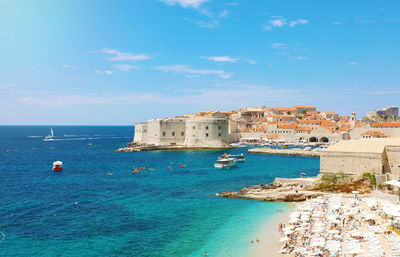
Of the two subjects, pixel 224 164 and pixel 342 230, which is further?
pixel 224 164

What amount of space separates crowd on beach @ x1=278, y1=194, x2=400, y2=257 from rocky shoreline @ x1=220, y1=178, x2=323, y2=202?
350cm

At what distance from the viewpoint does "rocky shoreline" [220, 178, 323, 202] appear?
2564cm

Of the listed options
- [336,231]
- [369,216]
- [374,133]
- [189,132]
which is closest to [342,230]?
[336,231]

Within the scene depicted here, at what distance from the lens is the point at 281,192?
88.1 feet

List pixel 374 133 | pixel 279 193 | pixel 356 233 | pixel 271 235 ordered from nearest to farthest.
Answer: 1. pixel 356 233
2. pixel 271 235
3. pixel 279 193
4. pixel 374 133

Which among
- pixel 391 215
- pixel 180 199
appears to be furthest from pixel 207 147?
pixel 391 215

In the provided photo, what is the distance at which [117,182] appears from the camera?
3538cm

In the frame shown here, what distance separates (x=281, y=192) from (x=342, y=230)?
31.7ft

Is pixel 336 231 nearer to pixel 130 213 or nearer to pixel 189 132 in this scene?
pixel 130 213

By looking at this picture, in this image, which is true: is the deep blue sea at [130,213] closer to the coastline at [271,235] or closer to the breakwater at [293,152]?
the coastline at [271,235]

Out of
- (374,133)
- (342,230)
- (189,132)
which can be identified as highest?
(189,132)

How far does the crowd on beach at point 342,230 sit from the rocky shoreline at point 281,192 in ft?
11.5

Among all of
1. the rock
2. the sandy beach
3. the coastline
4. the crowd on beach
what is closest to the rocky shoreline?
the rock

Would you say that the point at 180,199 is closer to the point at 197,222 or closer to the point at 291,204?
the point at 197,222
